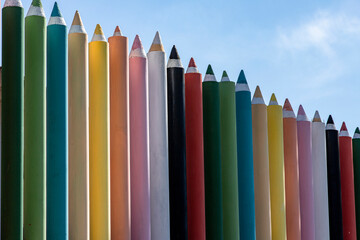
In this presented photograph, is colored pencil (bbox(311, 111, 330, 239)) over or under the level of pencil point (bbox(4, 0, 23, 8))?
under

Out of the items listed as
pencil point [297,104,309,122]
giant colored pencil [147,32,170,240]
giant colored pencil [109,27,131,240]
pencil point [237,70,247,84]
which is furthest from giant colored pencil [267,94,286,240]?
giant colored pencil [109,27,131,240]

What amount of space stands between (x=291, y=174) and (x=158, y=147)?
262 cm

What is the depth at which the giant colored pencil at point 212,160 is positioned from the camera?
9062mm

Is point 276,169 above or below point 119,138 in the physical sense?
below

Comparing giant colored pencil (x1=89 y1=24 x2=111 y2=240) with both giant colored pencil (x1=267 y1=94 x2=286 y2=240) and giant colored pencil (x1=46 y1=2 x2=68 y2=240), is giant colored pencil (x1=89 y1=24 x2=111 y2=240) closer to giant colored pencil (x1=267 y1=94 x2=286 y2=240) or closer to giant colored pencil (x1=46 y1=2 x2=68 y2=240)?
giant colored pencil (x1=46 y1=2 x2=68 y2=240)

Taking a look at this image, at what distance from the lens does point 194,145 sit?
8.85 metres

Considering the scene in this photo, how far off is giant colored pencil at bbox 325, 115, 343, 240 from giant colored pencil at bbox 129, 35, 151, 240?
375 centimetres

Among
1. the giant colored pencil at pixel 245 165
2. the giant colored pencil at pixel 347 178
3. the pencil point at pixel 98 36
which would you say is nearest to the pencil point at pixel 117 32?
the pencil point at pixel 98 36

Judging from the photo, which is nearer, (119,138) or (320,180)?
(119,138)

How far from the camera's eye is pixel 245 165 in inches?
375

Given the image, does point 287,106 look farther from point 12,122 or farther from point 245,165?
point 12,122

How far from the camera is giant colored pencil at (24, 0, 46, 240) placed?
7266 mm

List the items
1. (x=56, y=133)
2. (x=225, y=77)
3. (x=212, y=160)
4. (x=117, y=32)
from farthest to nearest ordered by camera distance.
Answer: (x=225, y=77)
(x=212, y=160)
(x=117, y=32)
(x=56, y=133)

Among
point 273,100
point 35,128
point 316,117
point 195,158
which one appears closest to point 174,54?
point 195,158
